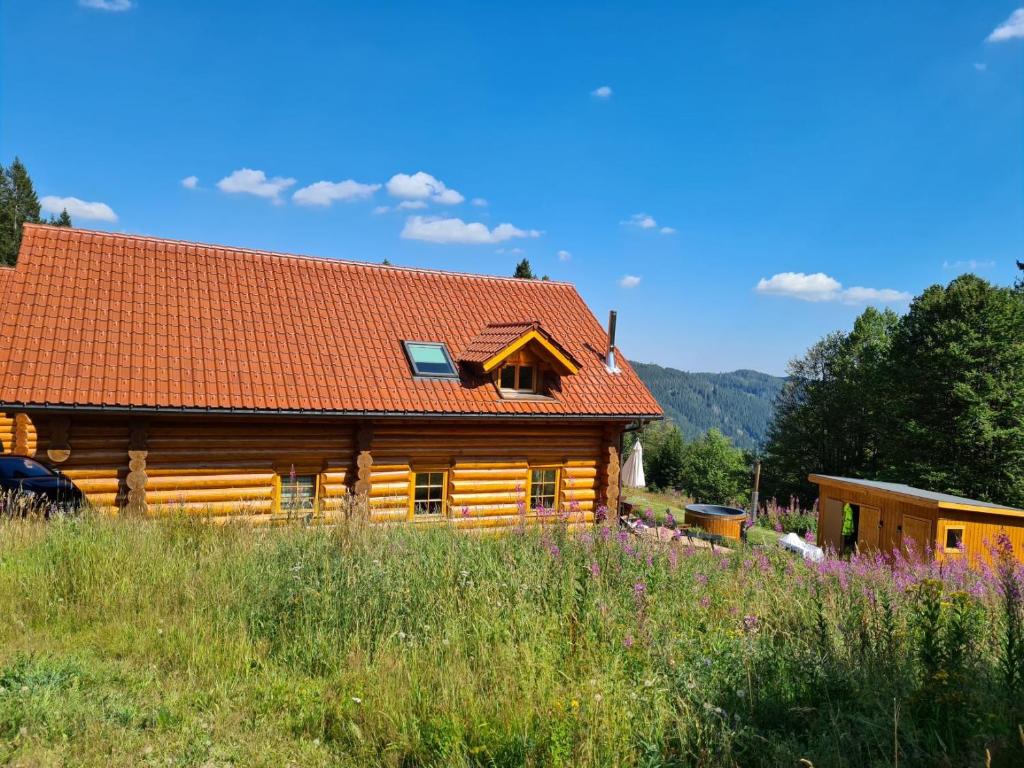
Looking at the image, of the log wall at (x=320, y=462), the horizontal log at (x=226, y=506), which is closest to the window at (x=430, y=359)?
the log wall at (x=320, y=462)

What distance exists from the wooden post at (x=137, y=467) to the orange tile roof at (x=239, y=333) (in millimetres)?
664

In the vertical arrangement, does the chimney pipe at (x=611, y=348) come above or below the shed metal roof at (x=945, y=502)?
above

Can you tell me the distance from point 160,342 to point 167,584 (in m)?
7.48

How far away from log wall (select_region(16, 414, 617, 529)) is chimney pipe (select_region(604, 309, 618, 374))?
1.89m

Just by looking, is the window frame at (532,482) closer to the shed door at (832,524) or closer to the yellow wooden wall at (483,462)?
the yellow wooden wall at (483,462)

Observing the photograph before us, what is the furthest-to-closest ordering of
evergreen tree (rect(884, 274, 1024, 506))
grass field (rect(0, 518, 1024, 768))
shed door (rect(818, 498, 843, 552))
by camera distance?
1. evergreen tree (rect(884, 274, 1024, 506))
2. shed door (rect(818, 498, 843, 552))
3. grass field (rect(0, 518, 1024, 768))

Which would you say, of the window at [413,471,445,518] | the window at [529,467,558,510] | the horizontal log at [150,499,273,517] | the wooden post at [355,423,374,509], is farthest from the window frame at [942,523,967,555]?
the horizontal log at [150,499,273,517]

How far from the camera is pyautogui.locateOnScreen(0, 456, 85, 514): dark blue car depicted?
423 inches

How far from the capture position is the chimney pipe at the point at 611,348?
16.9 m

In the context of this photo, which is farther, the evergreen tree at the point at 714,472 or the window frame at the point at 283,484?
the evergreen tree at the point at 714,472

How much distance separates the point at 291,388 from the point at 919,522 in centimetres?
1550

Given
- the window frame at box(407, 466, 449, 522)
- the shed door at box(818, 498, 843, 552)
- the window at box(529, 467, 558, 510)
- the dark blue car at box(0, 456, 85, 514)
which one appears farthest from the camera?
the shed door at box(818, 498, 843, 552)

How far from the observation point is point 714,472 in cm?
6412

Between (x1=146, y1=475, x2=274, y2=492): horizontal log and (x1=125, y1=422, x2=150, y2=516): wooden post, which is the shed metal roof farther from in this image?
(x1=125, y1=422, x2=150, y2=516): wooden post
